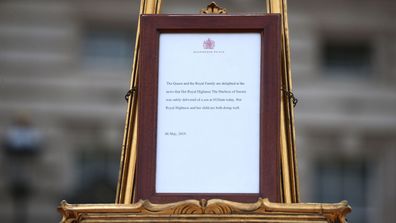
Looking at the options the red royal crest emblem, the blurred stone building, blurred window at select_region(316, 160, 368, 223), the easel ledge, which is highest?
the blurred stone building

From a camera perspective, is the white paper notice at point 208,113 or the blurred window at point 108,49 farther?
the blurred window at point 108,49

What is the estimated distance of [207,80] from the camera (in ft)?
11.8

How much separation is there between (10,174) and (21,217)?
695 millimetres

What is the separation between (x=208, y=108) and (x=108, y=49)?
14615mm

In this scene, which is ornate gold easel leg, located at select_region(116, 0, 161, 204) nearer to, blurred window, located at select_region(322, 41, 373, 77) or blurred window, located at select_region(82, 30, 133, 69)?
blurred window, located at select_region(82, 30, 133, 69)

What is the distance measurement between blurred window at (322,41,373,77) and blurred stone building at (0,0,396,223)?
0.05 feet

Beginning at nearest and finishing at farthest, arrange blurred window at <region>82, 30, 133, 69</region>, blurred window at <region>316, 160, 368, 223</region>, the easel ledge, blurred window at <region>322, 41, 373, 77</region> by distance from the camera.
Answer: the easel ledge
blurred window at <region>316, 160, 368, 223</region>
blurred window at <region>82, 30, 133, 69</region>
blurred window at <region>322, 41, 373, 77</region>

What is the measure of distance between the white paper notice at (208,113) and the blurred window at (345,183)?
13.6 m

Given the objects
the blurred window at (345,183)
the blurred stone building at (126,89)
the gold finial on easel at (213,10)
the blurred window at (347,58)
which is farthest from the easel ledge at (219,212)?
the blurred window at (347,58)

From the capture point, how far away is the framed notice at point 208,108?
3508 mm

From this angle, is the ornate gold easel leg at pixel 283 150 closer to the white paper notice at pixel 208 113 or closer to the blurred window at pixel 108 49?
the white paper notice at pixel 208 113

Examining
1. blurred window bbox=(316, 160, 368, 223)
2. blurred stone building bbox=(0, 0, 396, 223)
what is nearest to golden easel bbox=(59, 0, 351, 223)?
blurred window bbox=(316, 160, 368, 223)

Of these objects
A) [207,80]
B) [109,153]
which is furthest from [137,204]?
[109,153]

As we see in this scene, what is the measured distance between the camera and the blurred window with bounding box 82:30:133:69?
17969 mm
